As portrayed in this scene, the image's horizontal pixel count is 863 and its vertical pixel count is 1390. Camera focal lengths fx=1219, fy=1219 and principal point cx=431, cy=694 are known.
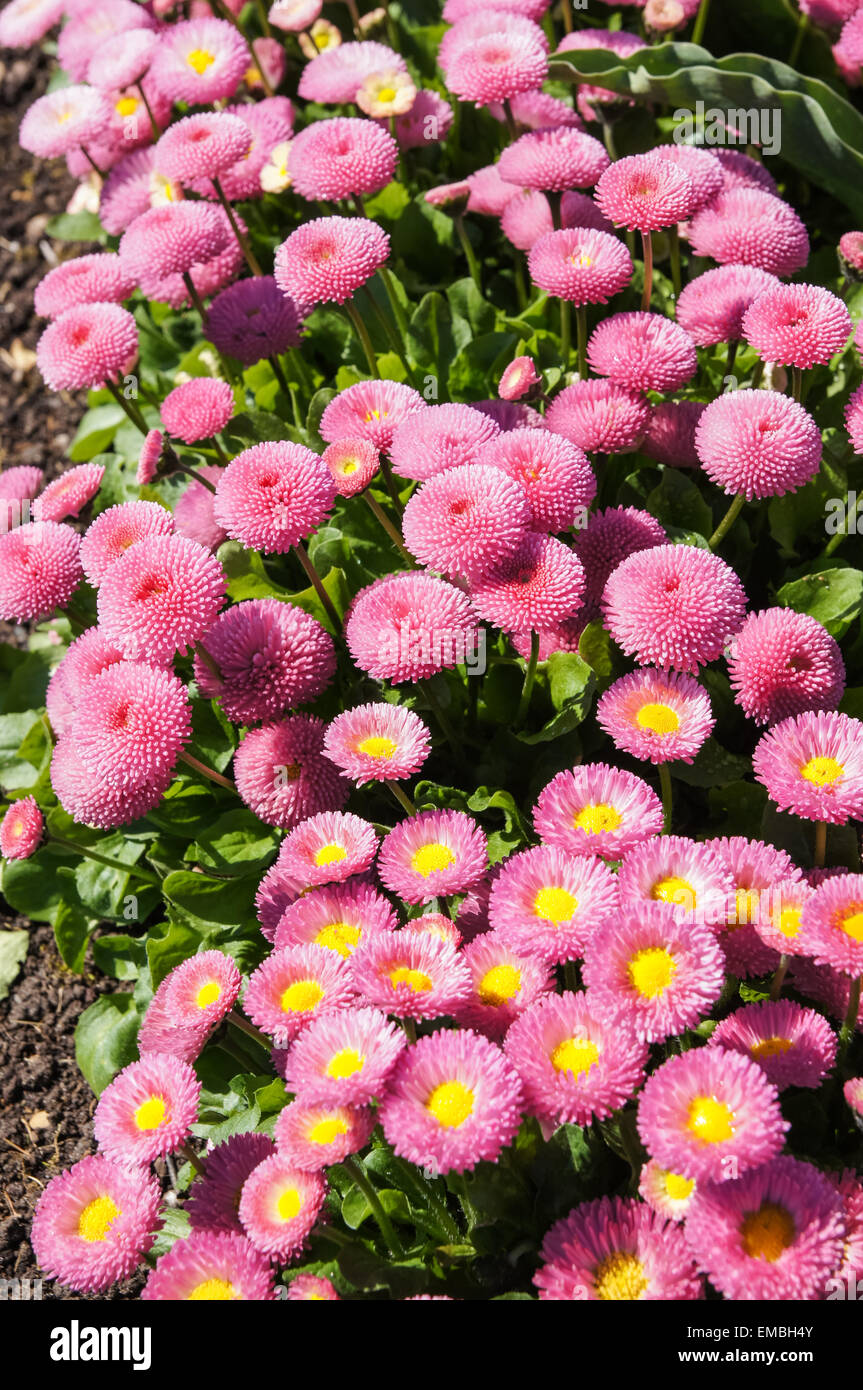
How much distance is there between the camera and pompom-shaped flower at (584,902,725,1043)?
5.52ft

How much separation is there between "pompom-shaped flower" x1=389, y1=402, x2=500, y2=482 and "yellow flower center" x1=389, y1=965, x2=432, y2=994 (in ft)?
3.26

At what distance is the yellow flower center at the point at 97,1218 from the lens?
1921 mm

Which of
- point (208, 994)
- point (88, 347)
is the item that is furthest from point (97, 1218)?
point (88, 347)

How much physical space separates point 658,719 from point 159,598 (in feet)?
3.04

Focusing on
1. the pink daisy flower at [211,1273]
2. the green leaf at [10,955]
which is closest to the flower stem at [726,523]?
the pink daisy flower at [211,1273]

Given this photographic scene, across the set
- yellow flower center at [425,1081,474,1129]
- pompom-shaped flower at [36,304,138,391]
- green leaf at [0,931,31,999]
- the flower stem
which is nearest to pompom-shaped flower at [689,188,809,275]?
the flower stem

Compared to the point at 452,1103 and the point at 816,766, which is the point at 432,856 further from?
the point at 816,766

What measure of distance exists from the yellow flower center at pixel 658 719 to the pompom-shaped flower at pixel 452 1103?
0.65 meters

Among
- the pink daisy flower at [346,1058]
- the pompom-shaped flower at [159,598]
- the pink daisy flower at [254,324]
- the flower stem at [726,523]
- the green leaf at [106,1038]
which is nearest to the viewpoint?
the pink daisy flower at [346,1058]

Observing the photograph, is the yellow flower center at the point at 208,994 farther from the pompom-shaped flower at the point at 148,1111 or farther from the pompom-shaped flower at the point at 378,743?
the pompom-shaped flower at the point at 378,743

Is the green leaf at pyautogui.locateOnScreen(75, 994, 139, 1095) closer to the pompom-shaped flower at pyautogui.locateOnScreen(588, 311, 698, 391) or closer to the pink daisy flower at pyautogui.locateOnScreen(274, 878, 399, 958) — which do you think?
the pink daisy flower at pyautogui.locateOnScreen(274, 878, 399, 958)

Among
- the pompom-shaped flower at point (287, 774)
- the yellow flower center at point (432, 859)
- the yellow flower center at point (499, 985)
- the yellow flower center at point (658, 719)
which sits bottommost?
the pompom-shaped flower at point (287, 774)
